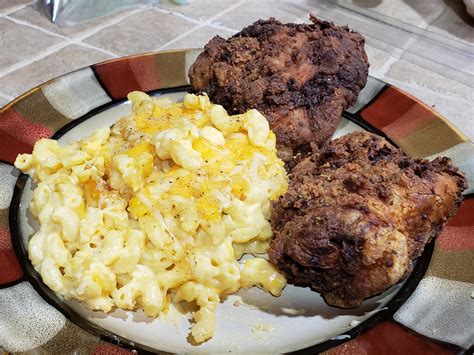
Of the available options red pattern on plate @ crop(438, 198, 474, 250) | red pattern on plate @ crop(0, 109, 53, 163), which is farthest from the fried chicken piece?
red pattern on plate @ crop(0, 109, 53, 163)

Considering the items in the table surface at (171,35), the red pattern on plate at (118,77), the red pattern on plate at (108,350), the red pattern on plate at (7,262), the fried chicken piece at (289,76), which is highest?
the fried chicken piece at (289,76)

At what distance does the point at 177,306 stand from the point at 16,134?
→ 96 centimetres

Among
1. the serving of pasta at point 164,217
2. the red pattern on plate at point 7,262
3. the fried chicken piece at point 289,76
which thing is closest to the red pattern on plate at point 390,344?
→ the serving of pasta at point 164,217

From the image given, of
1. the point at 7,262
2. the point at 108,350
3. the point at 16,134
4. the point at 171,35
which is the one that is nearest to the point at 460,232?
the point at 108,350

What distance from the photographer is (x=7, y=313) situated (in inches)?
56.2

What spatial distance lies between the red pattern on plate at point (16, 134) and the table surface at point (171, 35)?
72cm

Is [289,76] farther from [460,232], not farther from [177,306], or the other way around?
[177,306]

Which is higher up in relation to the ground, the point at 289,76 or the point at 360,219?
the point at 289,76

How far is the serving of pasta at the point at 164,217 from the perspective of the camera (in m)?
1.53

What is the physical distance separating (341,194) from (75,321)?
2.70 ft

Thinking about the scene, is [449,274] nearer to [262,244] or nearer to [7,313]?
[262,244]

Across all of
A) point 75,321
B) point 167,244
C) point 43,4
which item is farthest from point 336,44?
point 43,4

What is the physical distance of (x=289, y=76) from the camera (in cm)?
194

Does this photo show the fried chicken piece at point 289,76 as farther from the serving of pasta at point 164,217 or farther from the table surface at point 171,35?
the table surface at point 171,35
